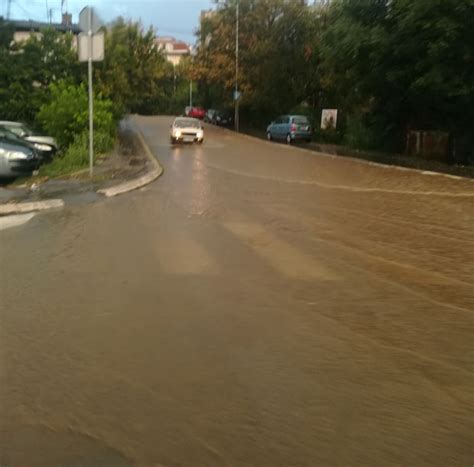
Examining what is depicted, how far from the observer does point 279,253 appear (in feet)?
28.6

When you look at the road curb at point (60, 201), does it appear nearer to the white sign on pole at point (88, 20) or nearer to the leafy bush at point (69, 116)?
the white sign on pole at point (88, 20)

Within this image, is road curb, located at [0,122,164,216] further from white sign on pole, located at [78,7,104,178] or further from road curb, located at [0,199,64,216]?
white sign on pole, located at [78,7,104,178]

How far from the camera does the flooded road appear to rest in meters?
3.80

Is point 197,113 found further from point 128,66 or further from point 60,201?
point 60,201

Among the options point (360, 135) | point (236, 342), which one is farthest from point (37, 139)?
point (236, 342)

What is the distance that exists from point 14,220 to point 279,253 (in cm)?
499

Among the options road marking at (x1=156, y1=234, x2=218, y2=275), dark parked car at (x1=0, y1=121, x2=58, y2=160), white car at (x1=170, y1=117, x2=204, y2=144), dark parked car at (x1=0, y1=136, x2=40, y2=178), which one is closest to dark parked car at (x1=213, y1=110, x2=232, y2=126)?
white car at (x1=170, y1=117, x2=204, y2=144)

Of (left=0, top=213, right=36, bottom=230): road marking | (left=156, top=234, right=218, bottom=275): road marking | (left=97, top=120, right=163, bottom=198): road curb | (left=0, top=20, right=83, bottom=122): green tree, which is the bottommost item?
(left=0, top=213, right=36, bottom=230): road marking

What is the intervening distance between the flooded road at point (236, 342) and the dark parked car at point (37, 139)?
439 inches

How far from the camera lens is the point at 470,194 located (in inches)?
607

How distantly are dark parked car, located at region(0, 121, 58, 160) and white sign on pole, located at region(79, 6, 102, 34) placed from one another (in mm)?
6445

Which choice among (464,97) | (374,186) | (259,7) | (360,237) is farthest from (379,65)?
(259,7)

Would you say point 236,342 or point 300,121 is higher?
point 300,121

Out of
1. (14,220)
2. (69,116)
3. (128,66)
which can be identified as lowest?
(14,220)
